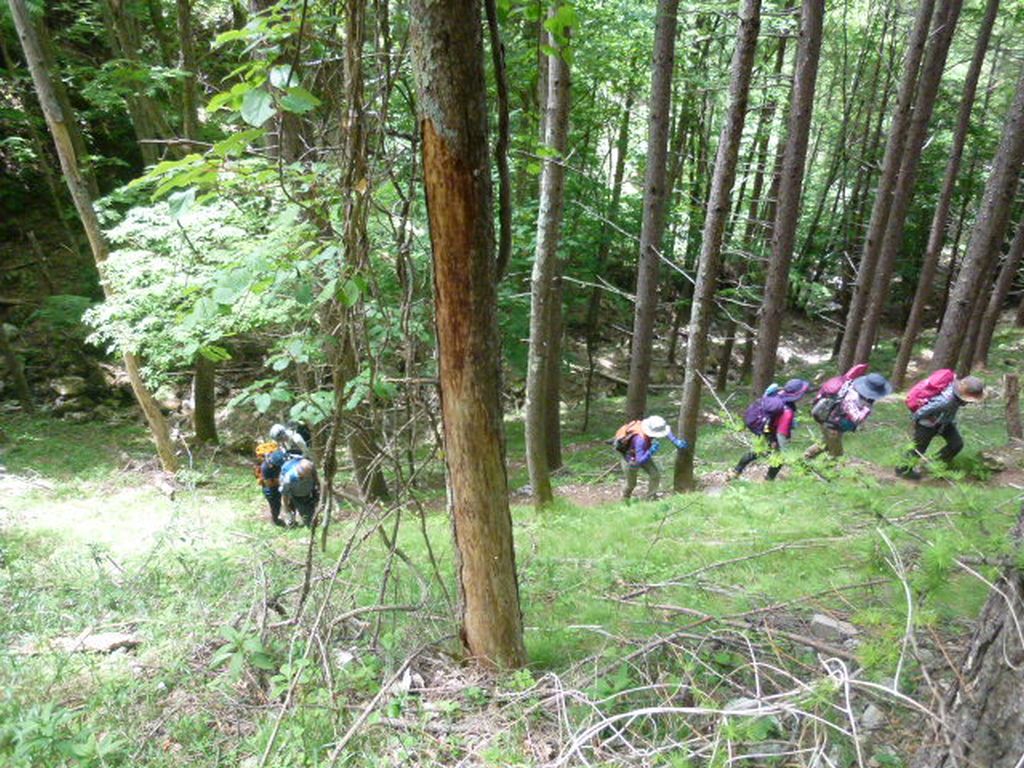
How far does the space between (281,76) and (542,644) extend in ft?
10.8

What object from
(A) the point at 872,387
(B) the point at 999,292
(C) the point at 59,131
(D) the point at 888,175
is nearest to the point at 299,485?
(C) the point at 59,131

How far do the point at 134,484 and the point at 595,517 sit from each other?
8.40 m

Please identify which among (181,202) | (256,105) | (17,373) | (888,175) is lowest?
(17,373)

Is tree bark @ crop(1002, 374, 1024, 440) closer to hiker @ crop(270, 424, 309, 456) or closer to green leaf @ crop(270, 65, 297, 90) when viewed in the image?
hiker @ crop(270, 424, 309, 456)

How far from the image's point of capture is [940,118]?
2109cm

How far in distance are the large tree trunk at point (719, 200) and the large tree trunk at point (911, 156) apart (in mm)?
7016

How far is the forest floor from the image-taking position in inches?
98.5

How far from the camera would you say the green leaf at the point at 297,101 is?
6.18 feet

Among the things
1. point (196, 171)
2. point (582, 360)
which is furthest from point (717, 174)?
point (582, 360)

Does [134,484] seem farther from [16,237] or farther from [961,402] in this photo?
[961,402]

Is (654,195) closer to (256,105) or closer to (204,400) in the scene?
(256,105)

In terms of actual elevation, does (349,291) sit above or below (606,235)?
above

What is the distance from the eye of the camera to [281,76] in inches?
73.4

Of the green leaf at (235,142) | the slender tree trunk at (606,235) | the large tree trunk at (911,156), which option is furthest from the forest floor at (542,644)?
the slender tree trunk at (606,235)
